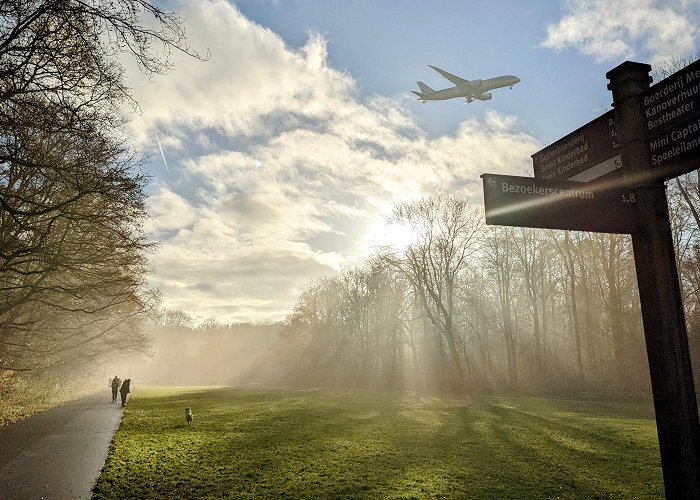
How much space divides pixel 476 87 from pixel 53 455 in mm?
45709

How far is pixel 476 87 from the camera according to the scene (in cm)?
4575

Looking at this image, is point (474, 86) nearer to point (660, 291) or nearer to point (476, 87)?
point (476, 87)

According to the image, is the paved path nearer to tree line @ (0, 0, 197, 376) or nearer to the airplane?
tree line @ (0, 0, 197, 376)

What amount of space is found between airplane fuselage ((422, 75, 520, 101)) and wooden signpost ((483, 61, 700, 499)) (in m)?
46.5

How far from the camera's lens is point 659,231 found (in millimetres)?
3016

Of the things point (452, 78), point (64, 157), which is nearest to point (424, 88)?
Result: point (452, 78)

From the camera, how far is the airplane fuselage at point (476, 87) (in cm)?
4591

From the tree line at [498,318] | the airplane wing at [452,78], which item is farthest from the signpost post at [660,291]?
the airplane wing at [452,78]

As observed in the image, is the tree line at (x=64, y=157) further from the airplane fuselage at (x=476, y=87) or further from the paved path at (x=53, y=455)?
the airplane fuselage at (x=476, y=87)

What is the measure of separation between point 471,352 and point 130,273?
52910 millimetres

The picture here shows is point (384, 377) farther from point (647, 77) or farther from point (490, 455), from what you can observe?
point (647, 77)

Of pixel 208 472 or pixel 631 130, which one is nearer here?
pixel 631 130

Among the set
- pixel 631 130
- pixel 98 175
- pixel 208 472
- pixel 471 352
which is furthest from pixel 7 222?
pixel 471 352

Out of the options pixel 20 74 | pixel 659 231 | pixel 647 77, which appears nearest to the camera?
pixel 659 231
